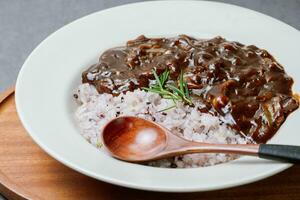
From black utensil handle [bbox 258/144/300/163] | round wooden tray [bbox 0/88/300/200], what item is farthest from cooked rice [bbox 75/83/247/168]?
black utensil handle [bbox 258/144/300/163]

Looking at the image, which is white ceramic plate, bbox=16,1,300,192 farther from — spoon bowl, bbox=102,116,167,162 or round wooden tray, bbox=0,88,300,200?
round wooden tray, bbox=0,88,300,200

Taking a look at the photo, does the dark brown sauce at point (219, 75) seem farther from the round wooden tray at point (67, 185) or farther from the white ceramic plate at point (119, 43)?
the round wooden tray at point (67, 185)

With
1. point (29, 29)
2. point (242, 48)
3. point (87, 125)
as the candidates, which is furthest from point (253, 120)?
point (29, 29)

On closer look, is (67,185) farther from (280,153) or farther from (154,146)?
(280,153)

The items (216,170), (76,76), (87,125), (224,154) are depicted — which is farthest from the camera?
(76,76)

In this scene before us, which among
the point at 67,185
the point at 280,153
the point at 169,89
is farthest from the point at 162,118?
the point at 280,153

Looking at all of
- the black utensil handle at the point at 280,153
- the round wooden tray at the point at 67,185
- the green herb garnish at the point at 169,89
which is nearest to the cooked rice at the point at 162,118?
the green herb garnish at the point at 169,89

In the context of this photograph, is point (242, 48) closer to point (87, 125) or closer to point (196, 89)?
point (196, 89)
